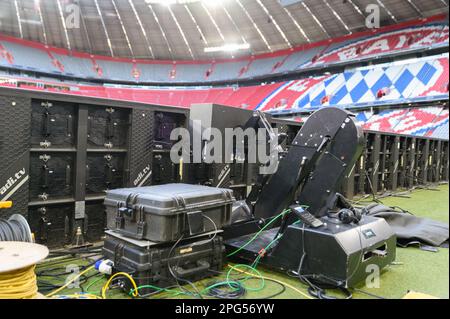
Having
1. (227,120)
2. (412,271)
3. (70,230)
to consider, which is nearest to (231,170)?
(227,120)

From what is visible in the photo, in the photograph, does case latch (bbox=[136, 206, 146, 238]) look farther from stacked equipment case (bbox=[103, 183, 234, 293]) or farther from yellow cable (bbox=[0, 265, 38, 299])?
yellow cable (bbox=[0, 265, 38, 299])

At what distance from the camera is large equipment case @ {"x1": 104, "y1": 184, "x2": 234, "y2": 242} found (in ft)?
7.89

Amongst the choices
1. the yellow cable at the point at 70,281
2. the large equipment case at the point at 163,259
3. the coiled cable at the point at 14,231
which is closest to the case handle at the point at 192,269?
the large equipment case at the point at 163,259

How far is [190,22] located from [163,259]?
23297mm

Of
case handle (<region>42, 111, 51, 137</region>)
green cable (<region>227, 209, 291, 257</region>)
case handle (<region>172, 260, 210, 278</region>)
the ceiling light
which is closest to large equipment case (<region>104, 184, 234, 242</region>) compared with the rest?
case handle (<region>172, 260, 210, 278</region>)

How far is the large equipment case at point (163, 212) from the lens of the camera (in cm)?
240

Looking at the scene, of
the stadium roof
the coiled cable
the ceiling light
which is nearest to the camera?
the coiled cable

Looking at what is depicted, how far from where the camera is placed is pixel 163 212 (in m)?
2.36

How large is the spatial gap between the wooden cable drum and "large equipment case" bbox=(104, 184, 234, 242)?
0.63m

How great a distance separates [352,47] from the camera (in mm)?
21094

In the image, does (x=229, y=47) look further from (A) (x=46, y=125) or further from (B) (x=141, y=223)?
(B) (x=141, y=223)

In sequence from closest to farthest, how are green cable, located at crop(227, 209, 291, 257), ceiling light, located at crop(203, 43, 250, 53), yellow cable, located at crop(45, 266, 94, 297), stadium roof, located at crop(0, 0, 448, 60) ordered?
yellow cable, located at crop(45, 266, 94, 297)
green cable, located at crop(227, 209, 291, 257)
stadium roof, located at crop(0, 0, 448, 60)
ceiling light, located at crop(203, 43, 250, 53)

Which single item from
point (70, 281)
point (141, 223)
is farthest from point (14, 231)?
point (141, 223)

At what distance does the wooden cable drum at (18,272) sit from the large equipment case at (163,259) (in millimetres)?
578
